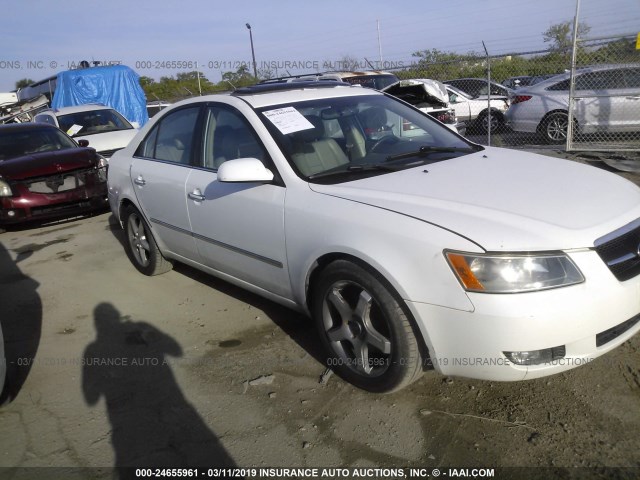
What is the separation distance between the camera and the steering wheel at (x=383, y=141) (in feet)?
11.4

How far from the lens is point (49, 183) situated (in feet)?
23.6

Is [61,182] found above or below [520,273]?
below

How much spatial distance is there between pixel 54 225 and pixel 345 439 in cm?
652

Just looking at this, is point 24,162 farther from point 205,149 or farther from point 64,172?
point 205,149

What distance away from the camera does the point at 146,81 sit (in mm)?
40750

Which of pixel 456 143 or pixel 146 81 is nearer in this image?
pixel 456 143

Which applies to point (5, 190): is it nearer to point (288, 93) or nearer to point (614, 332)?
point (288, 93)

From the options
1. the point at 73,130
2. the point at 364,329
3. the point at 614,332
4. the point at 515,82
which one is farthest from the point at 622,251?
the point at 515,82

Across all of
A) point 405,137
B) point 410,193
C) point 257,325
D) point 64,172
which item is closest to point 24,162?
point 64,172

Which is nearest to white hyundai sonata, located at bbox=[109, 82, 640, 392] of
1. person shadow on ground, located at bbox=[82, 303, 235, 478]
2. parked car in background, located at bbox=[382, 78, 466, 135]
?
person shadow on ground, located at bbox=[82, 303, 235, 478]

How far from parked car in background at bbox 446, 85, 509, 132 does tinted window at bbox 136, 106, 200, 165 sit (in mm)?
10419

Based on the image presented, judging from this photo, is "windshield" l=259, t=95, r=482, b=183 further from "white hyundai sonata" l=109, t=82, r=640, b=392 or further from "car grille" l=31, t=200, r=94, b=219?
"car grille" l=31, t=200, r=94, b=219

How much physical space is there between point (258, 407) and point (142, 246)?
2.61m

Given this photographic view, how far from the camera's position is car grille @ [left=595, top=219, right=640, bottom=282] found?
A: 93.4 inches
